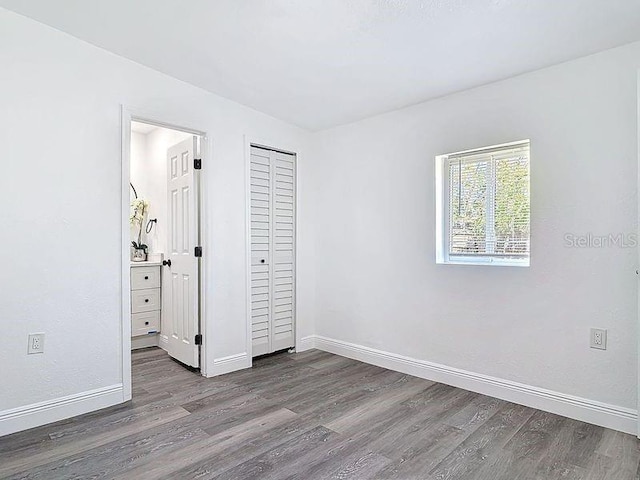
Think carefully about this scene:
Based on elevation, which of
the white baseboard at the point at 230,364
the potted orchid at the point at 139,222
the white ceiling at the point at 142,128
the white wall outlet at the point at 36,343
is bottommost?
the white baseboard at the point at 230,364

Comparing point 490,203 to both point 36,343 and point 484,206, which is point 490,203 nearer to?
point 484,206

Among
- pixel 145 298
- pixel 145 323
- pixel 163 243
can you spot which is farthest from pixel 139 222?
pixel 145 323

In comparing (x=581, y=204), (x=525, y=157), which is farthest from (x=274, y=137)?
(x=581, y=204)

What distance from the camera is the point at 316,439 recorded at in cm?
233

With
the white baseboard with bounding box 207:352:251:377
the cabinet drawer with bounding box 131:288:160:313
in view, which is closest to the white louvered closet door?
the white baseboard with bounding box 207:352:251:377

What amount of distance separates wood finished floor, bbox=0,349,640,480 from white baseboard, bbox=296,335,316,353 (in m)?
0.97

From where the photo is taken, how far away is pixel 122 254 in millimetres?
2852

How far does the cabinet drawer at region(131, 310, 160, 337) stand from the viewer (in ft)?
13.7

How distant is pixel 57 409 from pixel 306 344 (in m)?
2.26

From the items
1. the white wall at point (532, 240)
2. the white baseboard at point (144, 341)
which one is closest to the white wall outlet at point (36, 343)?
the white baseboard at point (144, 341)

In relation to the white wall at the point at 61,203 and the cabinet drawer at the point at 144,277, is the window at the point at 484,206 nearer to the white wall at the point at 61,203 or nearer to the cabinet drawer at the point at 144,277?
the white wall at the point at 61,203

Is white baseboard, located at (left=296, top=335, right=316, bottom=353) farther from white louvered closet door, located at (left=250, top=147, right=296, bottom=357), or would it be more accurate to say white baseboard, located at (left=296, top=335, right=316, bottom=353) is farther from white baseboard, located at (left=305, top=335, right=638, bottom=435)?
white baseboard, located at (left=305, top=335, right=638, bottom=435)

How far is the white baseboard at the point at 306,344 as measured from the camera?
4180 millimetres

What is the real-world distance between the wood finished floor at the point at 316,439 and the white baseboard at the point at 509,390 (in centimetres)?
7
